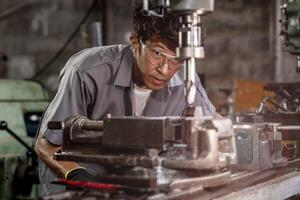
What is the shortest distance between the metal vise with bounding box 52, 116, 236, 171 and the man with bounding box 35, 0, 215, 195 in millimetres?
344

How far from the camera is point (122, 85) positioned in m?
1.86

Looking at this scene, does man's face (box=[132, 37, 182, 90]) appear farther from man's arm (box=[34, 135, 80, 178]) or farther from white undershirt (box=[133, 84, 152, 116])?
man's arm (box=[34, 135, 80, 178])

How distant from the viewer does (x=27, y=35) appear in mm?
4957

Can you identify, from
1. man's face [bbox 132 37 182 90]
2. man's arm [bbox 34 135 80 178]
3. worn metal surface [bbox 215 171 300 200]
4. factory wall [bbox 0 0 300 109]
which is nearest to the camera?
worn metal surface [bbox 215 171 300 200]

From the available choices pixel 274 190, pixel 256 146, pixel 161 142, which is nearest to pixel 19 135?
pixel 256 146

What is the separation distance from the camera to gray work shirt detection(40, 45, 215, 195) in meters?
1.75

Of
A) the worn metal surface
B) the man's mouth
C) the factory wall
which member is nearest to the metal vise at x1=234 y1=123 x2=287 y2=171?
the worn metal surface

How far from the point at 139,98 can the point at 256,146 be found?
49 cm

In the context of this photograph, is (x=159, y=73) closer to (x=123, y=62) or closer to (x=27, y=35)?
(x=123, y=62)

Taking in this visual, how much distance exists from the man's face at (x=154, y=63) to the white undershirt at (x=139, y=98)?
0.20 ft

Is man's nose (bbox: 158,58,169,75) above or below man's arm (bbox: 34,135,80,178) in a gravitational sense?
above

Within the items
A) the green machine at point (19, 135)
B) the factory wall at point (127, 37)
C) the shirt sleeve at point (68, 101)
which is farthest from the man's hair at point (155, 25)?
the factory wall at point (127, 37)

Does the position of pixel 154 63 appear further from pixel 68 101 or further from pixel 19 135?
pixel 19 135

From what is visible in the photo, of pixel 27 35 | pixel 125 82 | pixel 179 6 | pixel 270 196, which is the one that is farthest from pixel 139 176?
pixel 27 35
